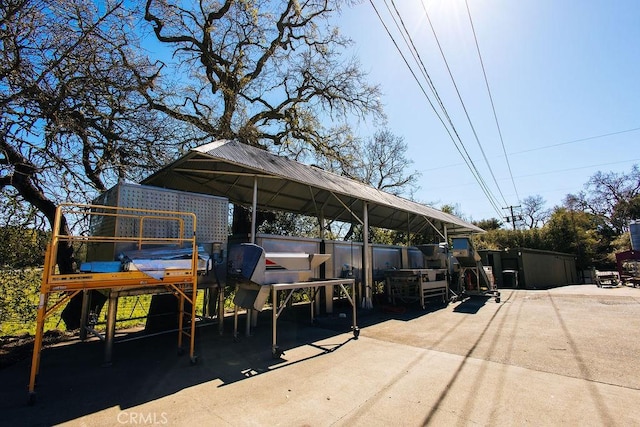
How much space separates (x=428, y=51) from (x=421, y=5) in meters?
1.16

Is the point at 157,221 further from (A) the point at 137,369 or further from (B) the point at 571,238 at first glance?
(B) the point at 571,238

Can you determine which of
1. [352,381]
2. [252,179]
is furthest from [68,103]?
[352,381]

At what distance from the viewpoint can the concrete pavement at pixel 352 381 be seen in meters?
2.86

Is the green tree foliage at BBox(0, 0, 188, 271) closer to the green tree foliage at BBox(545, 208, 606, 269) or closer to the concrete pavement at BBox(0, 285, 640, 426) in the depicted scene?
the concrete pavement at BBox(0, 285, 640, 426)

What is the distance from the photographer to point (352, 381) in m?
3.71

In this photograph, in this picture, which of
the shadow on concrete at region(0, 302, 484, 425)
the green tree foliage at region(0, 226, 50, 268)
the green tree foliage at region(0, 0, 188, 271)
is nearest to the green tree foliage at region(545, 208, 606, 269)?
the shadow on concrete at region(0, 302, 484, 425)

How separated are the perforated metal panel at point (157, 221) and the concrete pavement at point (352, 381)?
184 centimetres

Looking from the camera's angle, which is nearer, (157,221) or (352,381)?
(352,381)

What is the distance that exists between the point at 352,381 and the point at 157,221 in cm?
402

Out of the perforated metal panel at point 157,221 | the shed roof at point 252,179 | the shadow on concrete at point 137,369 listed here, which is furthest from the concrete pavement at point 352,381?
the shed roof at point 252,179

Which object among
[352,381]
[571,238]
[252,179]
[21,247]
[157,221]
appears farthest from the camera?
Answer: [571,238]

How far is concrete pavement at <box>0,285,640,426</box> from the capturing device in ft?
9.37

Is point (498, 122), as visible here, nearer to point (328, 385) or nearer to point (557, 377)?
point (557, 377)

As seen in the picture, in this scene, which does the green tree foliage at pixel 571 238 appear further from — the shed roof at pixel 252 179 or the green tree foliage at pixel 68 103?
the green tree foliage at pixel 68 103
